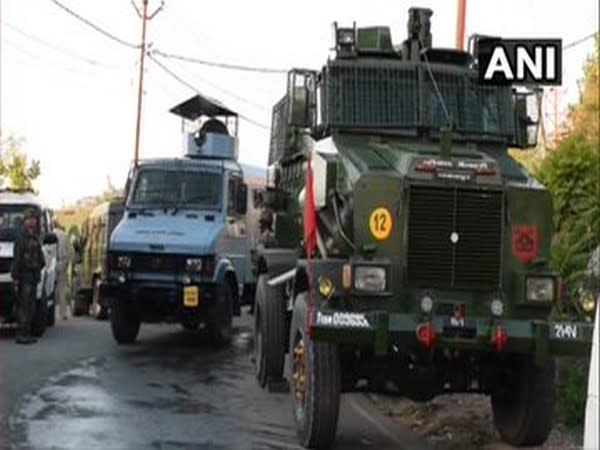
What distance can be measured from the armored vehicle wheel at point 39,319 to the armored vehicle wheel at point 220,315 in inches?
117

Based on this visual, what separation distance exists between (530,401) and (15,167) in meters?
36.6

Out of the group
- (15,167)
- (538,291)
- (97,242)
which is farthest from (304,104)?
(15,167)

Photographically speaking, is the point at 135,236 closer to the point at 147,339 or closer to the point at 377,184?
the point at 147,339

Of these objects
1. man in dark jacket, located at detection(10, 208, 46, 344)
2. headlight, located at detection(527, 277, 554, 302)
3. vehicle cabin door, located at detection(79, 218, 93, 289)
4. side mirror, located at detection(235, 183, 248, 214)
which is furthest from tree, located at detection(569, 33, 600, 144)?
vehicle cabin door, located at detection(79, 218, 93, 289)

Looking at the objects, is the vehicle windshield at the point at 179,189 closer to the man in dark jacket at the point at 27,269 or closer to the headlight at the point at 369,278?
the man in dark jacket at the point at 27,269

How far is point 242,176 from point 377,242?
8833 millimetres

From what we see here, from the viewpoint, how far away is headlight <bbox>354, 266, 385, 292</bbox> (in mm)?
8367

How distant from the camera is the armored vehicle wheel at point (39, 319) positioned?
57.6 feet

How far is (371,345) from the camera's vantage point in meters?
8.23

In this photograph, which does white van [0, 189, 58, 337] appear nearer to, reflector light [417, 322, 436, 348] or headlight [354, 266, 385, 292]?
headlight [354, 266, 385, 292]

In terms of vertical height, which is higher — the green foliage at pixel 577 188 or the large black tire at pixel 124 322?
the green foliage at pixel 577 188

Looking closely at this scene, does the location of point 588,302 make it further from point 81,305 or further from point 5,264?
point 81,305

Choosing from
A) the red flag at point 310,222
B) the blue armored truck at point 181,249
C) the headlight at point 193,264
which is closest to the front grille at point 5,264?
the blue armored truck at point 181,249

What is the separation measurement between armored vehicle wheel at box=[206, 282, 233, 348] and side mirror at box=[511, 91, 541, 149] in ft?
21.6
